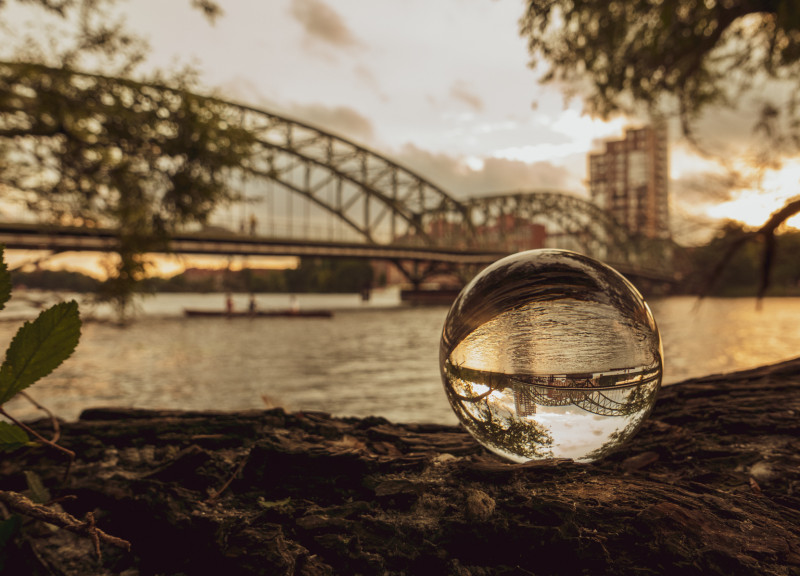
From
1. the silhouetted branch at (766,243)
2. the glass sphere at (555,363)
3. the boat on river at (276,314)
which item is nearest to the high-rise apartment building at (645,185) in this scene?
the silhouetted branch at (766,243)

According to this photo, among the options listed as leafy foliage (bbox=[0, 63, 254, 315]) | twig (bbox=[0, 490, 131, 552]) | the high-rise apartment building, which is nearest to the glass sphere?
twig (bbox=[0, 490, 131, 552])

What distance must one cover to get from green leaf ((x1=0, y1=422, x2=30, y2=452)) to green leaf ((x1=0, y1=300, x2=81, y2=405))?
74mm

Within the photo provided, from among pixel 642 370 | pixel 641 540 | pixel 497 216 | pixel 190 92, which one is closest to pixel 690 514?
pixel 641 540

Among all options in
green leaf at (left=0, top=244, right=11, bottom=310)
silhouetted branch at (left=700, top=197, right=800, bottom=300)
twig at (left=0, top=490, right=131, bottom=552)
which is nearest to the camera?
green leaf at (left=0, top=244, right=11, bottom=310)

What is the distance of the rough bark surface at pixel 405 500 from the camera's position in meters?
1.15

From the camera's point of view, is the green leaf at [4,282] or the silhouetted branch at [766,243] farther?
the silhouetted branch at [766,243]

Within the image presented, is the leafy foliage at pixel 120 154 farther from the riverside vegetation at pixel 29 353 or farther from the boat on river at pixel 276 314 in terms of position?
the boat on river at pixel 276 314

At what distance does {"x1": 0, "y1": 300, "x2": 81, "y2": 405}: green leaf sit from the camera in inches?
29.6

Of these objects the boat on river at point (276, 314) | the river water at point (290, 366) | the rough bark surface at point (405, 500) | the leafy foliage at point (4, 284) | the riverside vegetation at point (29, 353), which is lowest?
the river water at point (290, 366)

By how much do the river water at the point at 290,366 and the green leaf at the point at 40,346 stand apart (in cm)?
163

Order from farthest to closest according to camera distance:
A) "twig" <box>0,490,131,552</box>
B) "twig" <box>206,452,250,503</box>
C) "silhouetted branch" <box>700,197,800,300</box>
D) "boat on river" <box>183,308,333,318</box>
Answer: "boat on river" <box>183,308,333,318</box>
"silhouetted branch" <box>700,197,800,300</box>
"twig" <box>206,452,250,503</box>
"twig" <box>0,490,131,552</box>

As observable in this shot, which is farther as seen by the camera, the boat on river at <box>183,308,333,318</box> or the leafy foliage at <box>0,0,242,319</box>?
the boat on river at <box>183,308,333,318</box>

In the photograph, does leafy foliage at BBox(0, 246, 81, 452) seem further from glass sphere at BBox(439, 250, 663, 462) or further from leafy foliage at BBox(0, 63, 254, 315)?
leafy foliage at BBox(0, 63, 254, 315)

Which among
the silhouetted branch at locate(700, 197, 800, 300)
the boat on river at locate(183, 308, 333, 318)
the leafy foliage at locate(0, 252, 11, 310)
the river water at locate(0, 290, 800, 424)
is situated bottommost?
the river water at locate(0, 290, 800, 424)
